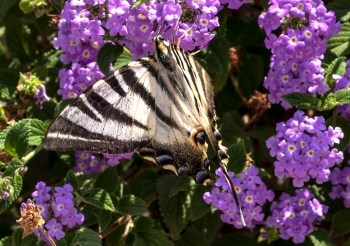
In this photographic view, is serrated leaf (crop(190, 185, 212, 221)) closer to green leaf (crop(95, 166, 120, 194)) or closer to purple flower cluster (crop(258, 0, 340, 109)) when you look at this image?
green leaf (crop(95, 166, 120, 194))

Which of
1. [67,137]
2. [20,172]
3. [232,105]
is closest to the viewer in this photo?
[67,137]

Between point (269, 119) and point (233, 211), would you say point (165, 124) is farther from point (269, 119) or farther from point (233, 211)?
point (269, 119)

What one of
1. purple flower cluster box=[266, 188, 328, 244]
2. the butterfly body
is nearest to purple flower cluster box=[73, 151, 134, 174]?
the butterfly body

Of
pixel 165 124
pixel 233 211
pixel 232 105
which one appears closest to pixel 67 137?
pixel 165 124

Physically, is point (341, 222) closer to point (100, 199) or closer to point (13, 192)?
point (100, 199)

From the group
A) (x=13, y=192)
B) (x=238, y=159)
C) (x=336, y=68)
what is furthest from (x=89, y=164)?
(x=336, y=68)
